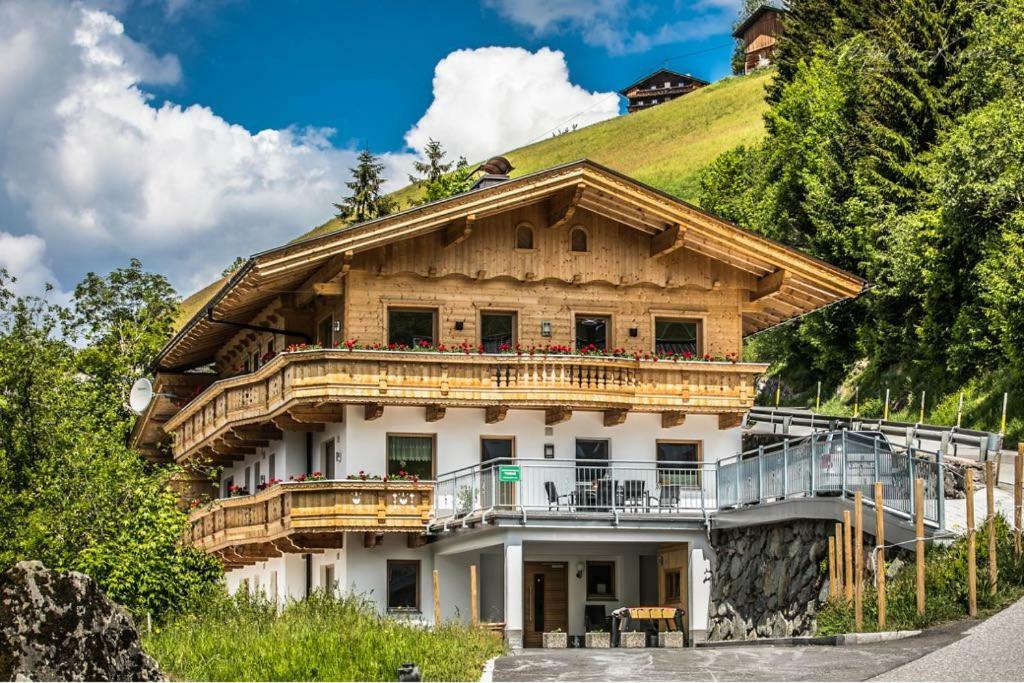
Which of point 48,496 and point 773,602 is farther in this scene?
point 48,496

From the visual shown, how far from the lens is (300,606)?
28.1 metres

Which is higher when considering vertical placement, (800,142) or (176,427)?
(800,142)

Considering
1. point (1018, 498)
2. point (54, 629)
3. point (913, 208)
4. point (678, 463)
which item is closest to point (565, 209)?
point (678, 463)

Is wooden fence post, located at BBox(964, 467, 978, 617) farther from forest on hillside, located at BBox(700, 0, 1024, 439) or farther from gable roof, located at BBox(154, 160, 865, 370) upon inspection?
forest on hillside, located at BBox(700, 0, 1024, 439)

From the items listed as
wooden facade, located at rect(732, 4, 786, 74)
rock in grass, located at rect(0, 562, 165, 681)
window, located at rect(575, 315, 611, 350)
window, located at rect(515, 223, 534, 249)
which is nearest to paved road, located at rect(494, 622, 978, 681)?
rock in grass, located at rect(0, 562, 165, 681)

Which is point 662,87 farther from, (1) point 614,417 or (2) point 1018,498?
(2) point 1018,498

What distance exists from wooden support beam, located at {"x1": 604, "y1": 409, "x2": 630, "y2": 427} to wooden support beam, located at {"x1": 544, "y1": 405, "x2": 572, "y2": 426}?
106cm

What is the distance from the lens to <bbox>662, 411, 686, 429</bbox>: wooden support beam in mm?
38938

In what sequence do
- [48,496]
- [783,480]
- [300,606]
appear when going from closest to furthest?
[300,606] < [783,480] < [48,496]

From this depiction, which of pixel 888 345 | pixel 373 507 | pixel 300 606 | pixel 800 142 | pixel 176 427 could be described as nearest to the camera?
pixel 300 606

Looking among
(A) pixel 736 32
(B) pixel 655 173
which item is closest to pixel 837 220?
(B) pixel 655 173

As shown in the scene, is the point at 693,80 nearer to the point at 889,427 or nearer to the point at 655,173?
the point at 655,173

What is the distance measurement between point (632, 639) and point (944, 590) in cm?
1093

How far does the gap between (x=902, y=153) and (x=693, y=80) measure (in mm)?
121333
